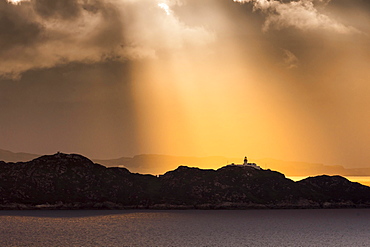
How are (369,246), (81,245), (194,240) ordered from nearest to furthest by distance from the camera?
(81,245), (369,246), (194,240)

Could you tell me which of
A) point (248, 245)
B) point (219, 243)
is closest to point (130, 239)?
point (219, 243)

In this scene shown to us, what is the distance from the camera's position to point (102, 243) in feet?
295

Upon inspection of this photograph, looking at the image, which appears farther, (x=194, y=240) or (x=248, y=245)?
(x=194, y=240)

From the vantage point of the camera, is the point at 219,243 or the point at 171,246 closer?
the point at 171,246

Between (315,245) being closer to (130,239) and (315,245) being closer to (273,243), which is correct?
(273,243)

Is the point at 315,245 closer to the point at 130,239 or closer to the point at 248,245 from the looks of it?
the point at 248,245

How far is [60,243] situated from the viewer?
297ft

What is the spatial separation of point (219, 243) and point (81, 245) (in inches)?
1156

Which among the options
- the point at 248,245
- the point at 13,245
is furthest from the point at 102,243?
the point at 248,245

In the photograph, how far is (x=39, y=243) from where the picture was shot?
89750 millimetres

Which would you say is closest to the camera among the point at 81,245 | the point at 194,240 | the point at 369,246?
the point at 81,245

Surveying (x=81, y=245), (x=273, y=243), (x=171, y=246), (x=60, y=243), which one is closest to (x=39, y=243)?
(x=60, y=243)

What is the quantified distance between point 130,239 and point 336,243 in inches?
1854

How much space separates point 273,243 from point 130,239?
107ft
